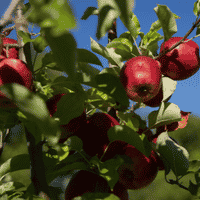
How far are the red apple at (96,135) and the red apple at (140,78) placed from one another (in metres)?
0.11

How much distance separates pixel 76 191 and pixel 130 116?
23 centimetres

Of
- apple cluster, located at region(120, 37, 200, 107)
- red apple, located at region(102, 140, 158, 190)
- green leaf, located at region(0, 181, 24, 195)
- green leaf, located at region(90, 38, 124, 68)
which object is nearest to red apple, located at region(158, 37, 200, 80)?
apple cluster, located at region(120, 37, 200, 107)

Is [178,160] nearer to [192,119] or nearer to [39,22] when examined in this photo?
[39,22]

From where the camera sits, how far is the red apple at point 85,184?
1.93ft

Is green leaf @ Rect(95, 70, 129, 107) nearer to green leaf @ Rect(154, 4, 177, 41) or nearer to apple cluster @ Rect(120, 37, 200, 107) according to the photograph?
apple cluster @ Rect(120, 37, 200, 107)

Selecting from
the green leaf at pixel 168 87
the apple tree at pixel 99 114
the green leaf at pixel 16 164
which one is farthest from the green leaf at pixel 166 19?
the green leaf at pixel 16 164

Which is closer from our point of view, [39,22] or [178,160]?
[39,22]

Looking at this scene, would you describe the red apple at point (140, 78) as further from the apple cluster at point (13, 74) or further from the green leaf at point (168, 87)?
the apple cluster at point (13, 74)

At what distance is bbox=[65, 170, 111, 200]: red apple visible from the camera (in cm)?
59

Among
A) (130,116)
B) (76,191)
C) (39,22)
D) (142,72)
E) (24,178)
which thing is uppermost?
(39,22)

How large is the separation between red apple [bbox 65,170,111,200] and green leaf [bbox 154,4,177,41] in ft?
1.25

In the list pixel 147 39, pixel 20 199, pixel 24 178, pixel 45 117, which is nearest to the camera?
pixel 45 117

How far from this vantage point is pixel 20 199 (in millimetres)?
495

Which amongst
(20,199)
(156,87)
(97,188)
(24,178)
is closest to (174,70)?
(156,87)
